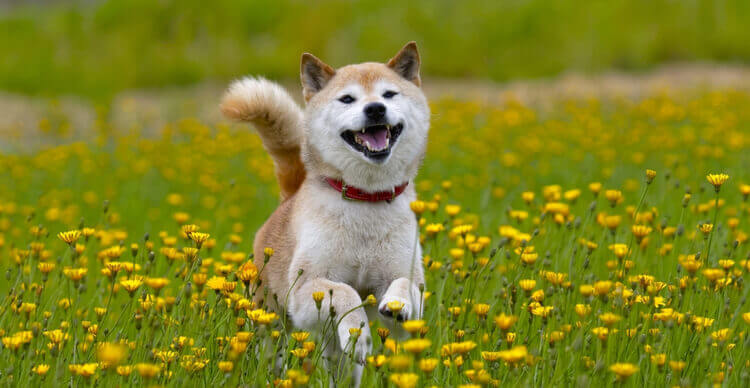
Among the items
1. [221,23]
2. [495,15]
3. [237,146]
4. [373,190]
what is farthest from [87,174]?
[495,15]

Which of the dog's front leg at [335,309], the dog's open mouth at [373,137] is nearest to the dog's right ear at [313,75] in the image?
the dog's open mouth at [373,137]

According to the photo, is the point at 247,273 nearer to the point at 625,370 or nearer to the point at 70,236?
the point at 70,236

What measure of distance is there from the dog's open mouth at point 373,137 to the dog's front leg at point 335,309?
637mm

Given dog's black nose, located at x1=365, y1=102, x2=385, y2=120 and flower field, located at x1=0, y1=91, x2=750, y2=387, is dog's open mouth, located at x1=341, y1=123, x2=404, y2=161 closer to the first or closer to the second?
dog's black nose, located at x1=365, y1=102, x2=385, y2=120

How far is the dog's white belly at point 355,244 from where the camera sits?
134 inches

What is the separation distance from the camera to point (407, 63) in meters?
4.04

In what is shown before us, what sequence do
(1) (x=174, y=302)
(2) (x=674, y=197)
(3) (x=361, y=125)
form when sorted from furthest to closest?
1. (2) (x=674, y=197)
2. (3) (x=361, y=125)
3. (1) (x=174, y=302)

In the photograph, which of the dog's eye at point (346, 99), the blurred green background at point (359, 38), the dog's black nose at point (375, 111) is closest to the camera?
the dog's black nose at point (375, 111)

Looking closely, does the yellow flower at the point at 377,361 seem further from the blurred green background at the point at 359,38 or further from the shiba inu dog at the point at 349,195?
the blurred green background at the point at 359,38

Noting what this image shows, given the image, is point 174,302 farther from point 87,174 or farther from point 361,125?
point 87,174

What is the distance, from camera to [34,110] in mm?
11812

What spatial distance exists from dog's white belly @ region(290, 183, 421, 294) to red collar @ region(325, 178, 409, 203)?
1.2 inches

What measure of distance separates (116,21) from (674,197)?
1277 centimetres

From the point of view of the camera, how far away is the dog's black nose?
11.5 ft
